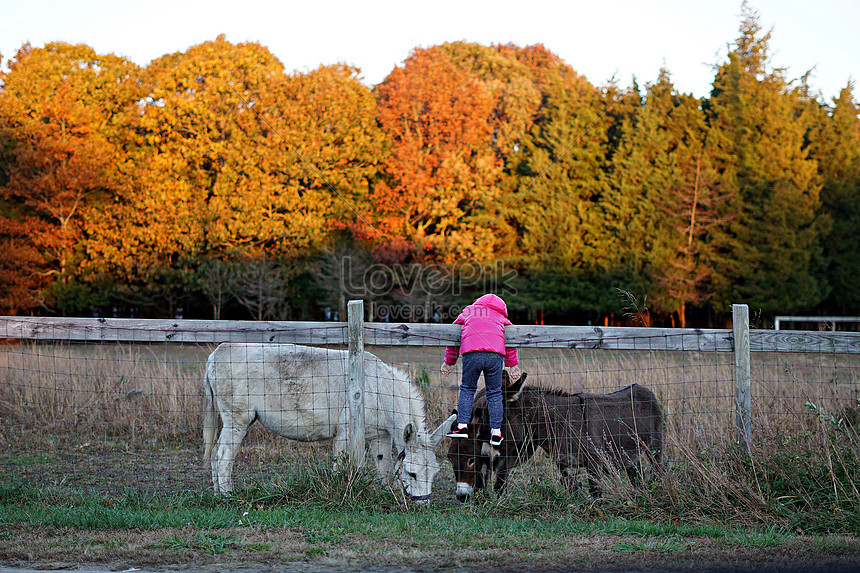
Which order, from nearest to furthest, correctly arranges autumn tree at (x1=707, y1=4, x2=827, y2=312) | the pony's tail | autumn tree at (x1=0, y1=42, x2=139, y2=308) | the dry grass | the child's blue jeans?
the dry grass, the child's blue jeans, the pony's tail, autumn tree at (x1=0, y1=42, x2=139, y2=308), autumn tree at (x1=707, y1=4, x2=827, y2=312)

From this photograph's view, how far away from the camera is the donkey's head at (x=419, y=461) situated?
237 inches

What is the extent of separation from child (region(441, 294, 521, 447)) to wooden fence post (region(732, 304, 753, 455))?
6.26 feet

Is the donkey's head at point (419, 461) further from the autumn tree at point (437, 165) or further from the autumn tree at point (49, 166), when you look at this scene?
the autumn tree at point (49, 166)

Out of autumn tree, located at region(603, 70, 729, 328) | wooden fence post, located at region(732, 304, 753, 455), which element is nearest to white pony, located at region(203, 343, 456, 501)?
wooden fence post, located at region(732, 304, 753, 455)

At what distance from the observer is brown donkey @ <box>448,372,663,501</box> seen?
20.0ft

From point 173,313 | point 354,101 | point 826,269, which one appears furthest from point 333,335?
point 826,269

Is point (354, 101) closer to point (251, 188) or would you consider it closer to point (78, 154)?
point (251, 188)

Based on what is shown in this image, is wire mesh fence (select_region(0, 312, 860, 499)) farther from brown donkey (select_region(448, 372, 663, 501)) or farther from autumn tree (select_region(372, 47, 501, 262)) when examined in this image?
autumn tree (select_region(372, 47, 501, 262))

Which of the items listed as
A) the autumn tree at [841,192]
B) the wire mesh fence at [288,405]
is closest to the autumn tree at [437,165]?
the autumn tree at [841,192]

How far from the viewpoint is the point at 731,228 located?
28109 millimetres

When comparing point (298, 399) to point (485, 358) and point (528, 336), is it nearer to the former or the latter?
point (485, 358)

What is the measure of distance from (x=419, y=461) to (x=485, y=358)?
114 cm

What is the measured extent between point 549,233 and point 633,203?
3772 millimetres

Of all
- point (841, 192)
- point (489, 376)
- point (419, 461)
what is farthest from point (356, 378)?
point (841, 192)
